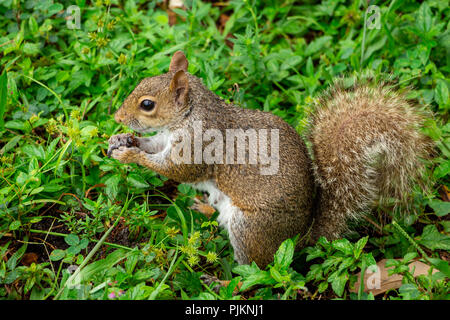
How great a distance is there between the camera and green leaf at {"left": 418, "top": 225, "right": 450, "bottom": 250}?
7.25ft

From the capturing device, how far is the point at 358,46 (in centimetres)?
304

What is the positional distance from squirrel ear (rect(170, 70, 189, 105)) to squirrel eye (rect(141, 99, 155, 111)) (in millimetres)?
111

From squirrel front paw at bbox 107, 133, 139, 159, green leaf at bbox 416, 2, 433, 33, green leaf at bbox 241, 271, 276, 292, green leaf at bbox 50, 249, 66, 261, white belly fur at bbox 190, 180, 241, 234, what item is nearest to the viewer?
green leaf at bbox 241, 271, 276, 292

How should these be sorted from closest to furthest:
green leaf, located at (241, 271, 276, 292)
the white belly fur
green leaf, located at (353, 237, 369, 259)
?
green leaf, located at (241, 271, 276, 292)
green leaf, located at (353, 237, 369, 259)
the white belly fur

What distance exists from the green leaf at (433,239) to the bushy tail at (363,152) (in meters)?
0.28

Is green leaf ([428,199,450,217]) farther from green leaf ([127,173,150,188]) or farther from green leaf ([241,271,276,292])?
green leaf ([127,173,150,188])

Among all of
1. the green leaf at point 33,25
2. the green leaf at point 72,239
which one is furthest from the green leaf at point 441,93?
the green leaf at point 33,25

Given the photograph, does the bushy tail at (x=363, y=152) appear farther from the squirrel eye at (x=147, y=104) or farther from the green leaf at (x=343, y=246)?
the squirrel eye at (x=147, y=104)

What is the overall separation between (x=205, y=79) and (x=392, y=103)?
1075 mm

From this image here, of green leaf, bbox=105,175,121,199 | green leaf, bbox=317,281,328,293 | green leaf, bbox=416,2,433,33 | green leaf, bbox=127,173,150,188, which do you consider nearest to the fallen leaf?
green leaf, bbox=105,175,121,199

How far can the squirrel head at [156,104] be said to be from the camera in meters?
2.15

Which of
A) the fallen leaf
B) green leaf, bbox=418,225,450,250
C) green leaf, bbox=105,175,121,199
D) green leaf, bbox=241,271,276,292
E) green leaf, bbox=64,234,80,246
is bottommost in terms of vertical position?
the fallen leaf

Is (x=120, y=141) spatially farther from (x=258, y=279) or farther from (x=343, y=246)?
(x=343, y=246)
